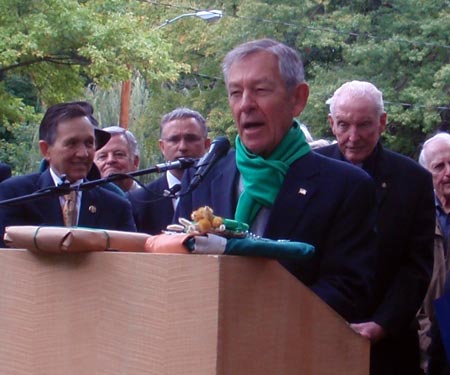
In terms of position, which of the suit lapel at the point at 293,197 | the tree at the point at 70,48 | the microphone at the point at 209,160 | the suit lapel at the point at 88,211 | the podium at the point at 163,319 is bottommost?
the podium at the point at 163,319

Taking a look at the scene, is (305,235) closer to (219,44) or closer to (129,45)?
(129,45)

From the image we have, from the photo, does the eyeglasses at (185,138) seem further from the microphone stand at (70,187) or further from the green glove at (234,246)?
the green glove at (234,246)

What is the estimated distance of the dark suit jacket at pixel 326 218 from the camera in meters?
3.66

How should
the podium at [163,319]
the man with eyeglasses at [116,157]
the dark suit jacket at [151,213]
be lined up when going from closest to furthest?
the podium at [163,319]
the dark suit jacket at [151,213]
the man with eyeglasses at [116,157]

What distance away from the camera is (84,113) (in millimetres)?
5254

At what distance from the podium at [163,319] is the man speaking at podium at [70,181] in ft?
5.87

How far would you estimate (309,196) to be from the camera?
3801mm

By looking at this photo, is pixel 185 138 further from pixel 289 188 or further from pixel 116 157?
pixel 289 188

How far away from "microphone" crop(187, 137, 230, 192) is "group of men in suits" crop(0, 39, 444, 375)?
9 cm

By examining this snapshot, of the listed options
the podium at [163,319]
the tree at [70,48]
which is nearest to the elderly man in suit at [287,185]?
the podium at [163,319]

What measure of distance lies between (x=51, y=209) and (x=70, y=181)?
0.57 feet

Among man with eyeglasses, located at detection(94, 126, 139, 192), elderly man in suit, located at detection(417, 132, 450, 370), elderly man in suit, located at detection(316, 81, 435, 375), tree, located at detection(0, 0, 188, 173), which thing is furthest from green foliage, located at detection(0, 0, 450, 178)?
elderly man in suit, located at detection(316, 81, 435, 375)

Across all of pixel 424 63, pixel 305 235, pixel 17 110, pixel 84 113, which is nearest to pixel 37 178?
pixel 84 113

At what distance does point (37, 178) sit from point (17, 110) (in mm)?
16669
